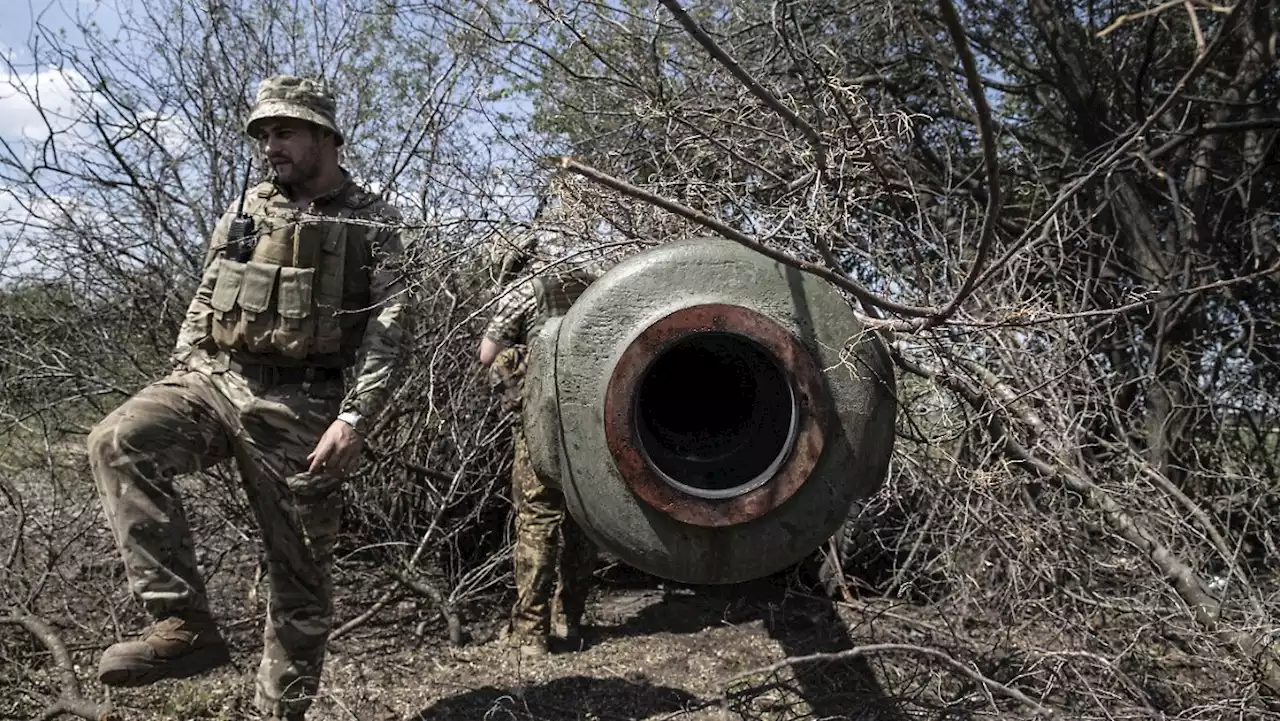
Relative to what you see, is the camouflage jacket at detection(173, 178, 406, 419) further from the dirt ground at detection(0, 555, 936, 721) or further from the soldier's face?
the dirt ground at detection(0, 555, 936, 721)

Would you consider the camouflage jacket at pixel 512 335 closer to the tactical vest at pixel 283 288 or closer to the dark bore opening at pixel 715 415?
the tactical vest at pixel 283 288

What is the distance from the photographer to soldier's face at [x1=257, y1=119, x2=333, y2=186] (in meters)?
Result: 3.39

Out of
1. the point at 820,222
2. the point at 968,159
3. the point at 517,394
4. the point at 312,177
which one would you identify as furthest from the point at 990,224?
the point at 968,159

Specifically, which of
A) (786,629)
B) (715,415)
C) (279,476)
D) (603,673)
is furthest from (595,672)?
(715,415)

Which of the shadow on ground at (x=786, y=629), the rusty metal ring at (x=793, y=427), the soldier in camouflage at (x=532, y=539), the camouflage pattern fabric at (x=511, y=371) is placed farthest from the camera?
the camouflage pattern fabric at (x=511, y=371)

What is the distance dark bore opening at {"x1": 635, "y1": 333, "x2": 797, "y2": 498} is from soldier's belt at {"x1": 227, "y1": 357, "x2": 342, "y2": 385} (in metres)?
1.66

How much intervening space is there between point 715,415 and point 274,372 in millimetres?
1784

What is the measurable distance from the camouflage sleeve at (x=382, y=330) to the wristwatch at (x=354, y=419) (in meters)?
0.01

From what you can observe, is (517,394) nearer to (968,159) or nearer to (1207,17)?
(968,159)

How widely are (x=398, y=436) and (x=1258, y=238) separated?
387cm

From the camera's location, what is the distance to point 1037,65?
5.25m

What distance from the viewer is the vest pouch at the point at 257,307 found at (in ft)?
10.7

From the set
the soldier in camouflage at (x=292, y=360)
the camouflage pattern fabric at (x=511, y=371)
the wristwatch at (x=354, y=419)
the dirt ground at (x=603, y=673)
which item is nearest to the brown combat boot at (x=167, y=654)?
the soldier in camouflage at (x=292, y=360)

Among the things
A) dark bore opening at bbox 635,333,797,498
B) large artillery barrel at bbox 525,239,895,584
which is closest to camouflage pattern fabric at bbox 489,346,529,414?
dark bore opening at bbox 635,333,797,498
